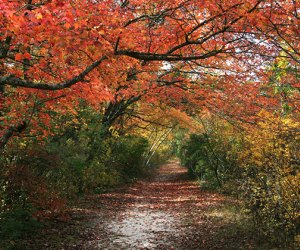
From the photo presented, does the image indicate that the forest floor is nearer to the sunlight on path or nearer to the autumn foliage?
the sunlight on path

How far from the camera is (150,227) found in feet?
31.9

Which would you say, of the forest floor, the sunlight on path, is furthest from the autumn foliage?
the sunlight on path

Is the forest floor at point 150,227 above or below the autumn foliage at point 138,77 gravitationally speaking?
below

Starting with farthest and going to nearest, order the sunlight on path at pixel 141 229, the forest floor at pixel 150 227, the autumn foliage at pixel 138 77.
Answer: the sunlight on path at pixel 141 229, the forest floor at pixel 150 227, the autumn foliage at pixel 138 77

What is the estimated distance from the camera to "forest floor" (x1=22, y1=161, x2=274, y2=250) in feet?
25.0

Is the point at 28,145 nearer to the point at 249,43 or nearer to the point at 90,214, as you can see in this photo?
the point at 90,214

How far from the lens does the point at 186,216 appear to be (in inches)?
445

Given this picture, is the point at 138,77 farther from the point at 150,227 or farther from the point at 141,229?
the point at 141,229

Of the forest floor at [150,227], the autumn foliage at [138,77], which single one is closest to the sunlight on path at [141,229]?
the forest floor at [150,227]

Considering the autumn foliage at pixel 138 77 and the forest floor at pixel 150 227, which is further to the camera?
the forest floor at pixel 150 227

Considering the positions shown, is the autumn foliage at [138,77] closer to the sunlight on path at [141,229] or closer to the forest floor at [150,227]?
the forest floor at [150,227]

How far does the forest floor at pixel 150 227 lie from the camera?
301 inches

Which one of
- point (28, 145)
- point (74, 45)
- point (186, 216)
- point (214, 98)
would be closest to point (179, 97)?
point (214, 98)

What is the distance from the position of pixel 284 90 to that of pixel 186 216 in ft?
21.0
